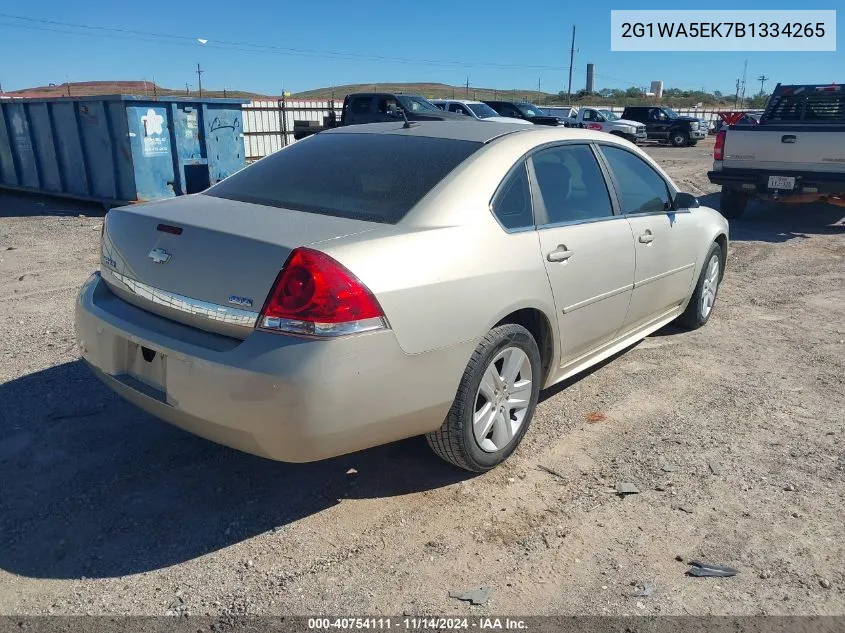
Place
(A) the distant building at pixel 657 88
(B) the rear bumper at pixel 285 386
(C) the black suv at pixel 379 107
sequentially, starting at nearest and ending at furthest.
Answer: (B) the rear bumper at pixel 285 386
(C) the black suv at pixel 379 107
(A) the distant building at pixel 657 88

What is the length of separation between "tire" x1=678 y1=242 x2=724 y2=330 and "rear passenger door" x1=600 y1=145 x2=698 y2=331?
0.35 meters

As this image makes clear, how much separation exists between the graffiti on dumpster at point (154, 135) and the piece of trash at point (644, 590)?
10041 mm

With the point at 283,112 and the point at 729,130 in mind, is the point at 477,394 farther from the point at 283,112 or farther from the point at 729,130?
the point at 283,112

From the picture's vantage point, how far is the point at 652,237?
14.6 ft

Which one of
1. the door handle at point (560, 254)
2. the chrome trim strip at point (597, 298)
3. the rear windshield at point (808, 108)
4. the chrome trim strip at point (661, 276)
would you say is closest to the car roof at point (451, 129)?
the door handle at point (560, 254)

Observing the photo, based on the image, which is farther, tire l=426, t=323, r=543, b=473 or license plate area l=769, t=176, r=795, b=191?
license plate area l=769, t=176, r=795, b=191

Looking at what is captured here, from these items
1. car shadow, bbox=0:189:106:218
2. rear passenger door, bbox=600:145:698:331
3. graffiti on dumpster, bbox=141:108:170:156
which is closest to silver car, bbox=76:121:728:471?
rear passenger door, bbox=600:145:698:331

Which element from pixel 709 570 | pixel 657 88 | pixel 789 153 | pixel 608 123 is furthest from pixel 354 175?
pixel 657 88

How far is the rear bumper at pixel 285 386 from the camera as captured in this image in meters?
2.55

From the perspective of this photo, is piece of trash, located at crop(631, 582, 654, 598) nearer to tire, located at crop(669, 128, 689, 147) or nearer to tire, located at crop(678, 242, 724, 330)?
tire, located at crop(678, 242, 724, 330)

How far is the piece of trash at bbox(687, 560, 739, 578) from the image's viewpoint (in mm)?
2729

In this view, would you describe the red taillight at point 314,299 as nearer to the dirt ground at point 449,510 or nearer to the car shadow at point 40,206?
the dirt ground at point 449,510

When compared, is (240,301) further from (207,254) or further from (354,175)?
(354,175)

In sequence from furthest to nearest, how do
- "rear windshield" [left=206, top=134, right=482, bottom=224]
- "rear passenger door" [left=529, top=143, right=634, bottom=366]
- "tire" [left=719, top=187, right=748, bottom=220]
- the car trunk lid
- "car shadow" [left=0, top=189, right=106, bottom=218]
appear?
"car shadow" [left=0, top=189, right=106, bottom=218] → "tire" [left=719, top=187, right=748, bottom=220] → "rear passenger door" [left=529, top=143, right=634, bottom=366] → "rear windshield" [left=206, top=134, right=482, bottom=224] → the car trunk lid
